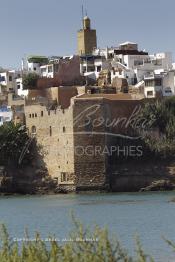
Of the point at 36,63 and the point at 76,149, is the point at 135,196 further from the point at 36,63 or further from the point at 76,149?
the point at 36,63

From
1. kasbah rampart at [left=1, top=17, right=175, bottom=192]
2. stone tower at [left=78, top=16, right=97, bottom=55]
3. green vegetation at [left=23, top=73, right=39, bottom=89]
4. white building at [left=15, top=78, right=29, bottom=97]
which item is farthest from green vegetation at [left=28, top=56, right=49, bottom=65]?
kasbah rampart at [left=1, top=17, right=175, bottom=192]

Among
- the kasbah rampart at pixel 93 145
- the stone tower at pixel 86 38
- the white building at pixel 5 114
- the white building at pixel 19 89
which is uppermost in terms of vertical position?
the stone tower at pixel 86 38

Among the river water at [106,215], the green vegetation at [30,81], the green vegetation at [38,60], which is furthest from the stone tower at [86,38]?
the river water at [106,215]

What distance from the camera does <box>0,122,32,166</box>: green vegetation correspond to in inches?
1960

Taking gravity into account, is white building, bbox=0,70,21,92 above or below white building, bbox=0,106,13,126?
above

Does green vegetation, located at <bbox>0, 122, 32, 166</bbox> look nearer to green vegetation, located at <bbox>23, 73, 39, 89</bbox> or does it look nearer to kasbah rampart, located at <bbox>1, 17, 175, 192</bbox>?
kasbah rampart, located at <bbox>1, 17, 175, 192</bbox>

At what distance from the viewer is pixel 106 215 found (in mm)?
33562

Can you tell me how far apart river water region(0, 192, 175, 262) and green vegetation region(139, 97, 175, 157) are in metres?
3.97

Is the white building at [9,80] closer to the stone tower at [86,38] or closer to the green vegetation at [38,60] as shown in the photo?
the green vegetation at [38,60]

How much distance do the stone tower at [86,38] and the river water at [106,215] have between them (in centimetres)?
3024

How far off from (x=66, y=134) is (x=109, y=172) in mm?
3065

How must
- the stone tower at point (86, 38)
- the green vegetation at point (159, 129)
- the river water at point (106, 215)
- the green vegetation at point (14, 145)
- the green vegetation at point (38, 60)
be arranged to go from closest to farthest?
the river water at point (106, 215) → the green vegetation at point (159, 129) → the green vegetation at point (14, 145) → the green vegetation at point (38, 60) → the stone tower at point (86, 38)

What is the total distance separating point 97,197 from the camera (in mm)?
44156

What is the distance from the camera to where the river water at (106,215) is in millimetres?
24969
